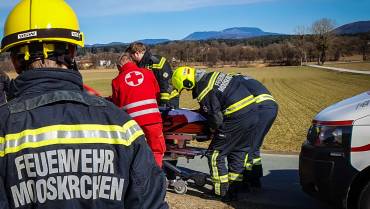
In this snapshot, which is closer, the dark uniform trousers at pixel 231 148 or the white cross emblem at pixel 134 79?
the white cross emblem at pixel 134 79

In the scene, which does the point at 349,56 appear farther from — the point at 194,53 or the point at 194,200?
the point at 194,200

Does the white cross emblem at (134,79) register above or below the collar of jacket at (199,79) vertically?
above

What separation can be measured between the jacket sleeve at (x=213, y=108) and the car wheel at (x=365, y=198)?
7.22ft

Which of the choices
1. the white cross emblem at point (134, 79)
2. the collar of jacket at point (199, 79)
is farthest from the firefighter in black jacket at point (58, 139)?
the collar of jacket at point (199, 79)

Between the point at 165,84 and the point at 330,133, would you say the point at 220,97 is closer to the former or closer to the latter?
the point at 330,133

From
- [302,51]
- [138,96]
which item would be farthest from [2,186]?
[302,51]

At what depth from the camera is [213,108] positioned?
6.09 m

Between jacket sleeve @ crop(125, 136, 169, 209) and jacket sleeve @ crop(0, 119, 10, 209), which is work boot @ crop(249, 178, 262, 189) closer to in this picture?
jacket sleeve @ crop(125, 136, 169, 209)

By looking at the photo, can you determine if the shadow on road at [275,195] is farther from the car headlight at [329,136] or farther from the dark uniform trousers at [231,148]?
the car headlight at [329,136]

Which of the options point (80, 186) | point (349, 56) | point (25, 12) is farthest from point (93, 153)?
point (349, 56)

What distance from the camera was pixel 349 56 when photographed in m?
123

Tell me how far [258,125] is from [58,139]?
499 centimetres

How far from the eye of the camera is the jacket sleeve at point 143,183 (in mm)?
1792

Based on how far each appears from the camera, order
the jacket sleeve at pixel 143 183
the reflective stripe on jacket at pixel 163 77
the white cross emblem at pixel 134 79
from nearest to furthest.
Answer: the jacket sleeve at pixel 143 183
the white cross emblem at pixel 134 79
the reflective stripe on jacket at pixel 163 77
